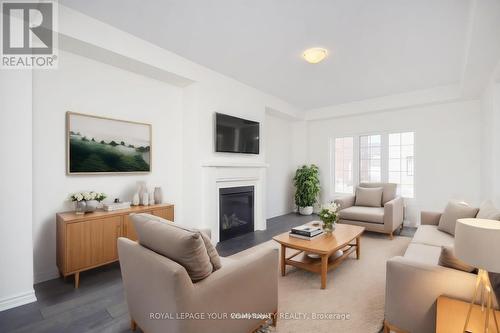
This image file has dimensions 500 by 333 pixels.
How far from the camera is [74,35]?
2.56m

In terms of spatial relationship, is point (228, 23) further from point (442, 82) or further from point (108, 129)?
point (442, 82)

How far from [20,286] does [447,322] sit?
3.30 meters

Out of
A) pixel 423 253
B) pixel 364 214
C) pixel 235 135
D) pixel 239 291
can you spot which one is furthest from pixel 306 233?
pixel 235 135

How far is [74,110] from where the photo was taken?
9.59 ft

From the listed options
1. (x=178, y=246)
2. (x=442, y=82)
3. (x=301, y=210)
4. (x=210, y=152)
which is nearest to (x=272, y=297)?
(x=178, y=246)

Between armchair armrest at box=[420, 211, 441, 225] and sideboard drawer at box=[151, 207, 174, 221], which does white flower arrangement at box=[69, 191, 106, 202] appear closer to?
sideboard drawer at box=[151, 207, 174, 221]

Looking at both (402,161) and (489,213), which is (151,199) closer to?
(489,213)

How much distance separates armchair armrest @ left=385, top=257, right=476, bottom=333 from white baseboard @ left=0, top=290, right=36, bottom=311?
308cm

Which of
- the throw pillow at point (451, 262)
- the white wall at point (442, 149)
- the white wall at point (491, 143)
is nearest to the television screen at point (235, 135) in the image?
the white wall at point (442, 149)

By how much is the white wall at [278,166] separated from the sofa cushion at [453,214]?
11.1 feet

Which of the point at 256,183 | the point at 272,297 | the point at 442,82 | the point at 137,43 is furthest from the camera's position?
the point at 256,183

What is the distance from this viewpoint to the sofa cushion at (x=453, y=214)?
285 cm

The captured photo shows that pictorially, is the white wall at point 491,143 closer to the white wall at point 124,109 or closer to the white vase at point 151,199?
the white wall at point 124,109

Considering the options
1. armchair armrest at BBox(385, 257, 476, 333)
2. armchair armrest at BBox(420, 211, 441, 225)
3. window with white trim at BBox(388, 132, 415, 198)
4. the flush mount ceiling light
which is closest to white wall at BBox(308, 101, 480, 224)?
window with white trim at BBox(388, 132, 415, 198)
